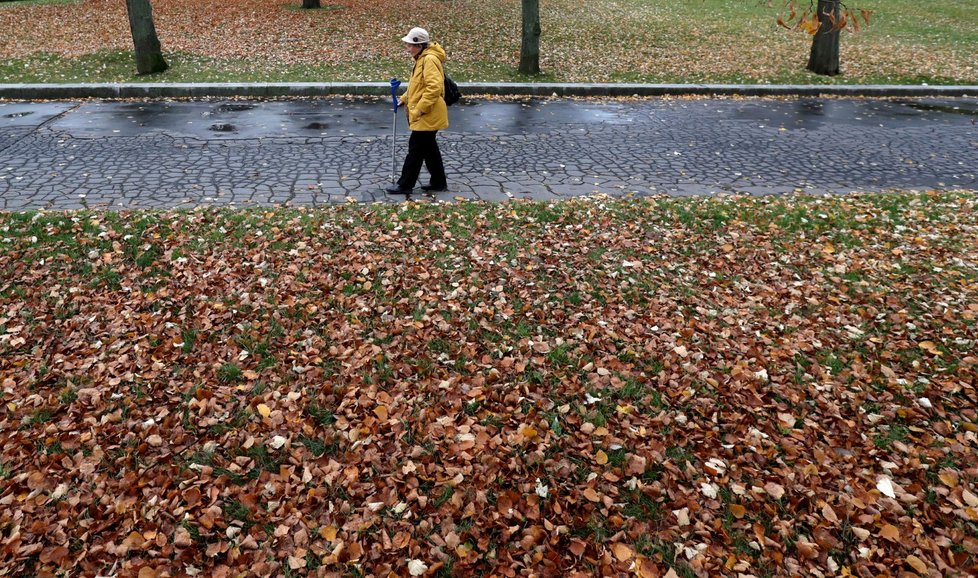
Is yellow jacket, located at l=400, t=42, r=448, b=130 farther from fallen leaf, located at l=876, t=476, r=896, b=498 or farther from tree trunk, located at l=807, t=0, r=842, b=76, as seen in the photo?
tree trunk, located at l=807, t=0, r=842, b=76

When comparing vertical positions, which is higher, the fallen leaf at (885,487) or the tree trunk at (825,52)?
the tree trunk at (825,52)

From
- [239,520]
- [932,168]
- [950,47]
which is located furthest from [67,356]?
[950,47]

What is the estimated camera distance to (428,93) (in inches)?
267

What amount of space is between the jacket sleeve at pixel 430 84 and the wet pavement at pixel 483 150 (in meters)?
1.16

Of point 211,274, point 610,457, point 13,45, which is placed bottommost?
point 610,457

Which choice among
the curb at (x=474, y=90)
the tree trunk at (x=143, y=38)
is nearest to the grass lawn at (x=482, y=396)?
the curb at (x=474, y=90)

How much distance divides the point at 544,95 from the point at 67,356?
10.9m

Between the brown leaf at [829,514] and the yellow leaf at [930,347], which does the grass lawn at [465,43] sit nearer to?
the yellow leaf at [930,347]

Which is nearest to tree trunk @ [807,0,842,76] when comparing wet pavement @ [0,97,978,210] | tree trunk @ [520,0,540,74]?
wet pavement @ [0,97,978,210]

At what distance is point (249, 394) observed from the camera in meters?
4.27

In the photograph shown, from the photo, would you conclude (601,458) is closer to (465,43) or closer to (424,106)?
(424,106)

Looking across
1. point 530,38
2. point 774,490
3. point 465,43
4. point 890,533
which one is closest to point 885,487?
point 890,533

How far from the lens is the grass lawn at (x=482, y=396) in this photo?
3244mm

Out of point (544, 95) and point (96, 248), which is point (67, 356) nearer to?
point (96, 248)
